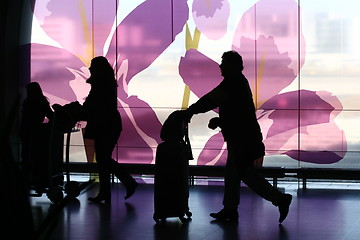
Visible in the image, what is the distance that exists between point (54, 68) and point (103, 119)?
3.04 m

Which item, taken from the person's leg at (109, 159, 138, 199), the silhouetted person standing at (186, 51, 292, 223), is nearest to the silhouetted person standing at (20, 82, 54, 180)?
the person's leg at (109, 159, 138, 199)

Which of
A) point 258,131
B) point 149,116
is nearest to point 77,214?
point 258,131

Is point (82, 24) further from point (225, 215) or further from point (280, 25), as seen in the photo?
point (225, 215)

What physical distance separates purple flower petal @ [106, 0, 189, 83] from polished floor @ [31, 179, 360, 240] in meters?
2.13

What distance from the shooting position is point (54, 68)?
11328 millimetres

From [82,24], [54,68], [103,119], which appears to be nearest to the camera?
[103,119]

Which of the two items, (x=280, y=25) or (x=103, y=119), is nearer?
(x=103, y=119)

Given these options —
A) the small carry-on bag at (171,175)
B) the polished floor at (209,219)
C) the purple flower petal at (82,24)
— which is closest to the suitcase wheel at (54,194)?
the polished floor at (209,219)

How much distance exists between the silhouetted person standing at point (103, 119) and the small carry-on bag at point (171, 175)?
1521 millimetres

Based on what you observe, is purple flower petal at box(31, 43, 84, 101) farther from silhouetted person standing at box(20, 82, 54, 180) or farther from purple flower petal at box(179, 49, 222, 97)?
silhouetted person standing at box(20, 82, 54, 180)

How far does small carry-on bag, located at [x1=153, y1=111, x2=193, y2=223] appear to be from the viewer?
→ 7105 mm

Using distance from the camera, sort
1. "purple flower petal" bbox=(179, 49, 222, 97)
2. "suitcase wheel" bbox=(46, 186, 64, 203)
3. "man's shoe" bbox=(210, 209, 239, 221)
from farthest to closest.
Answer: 1. "purple flower petal" bbox=(179, 49, 222, 97)
2. "suitcase wheel" bbox=(46, 186, 64, 203)
3. "man's shoe" bbox=(210, 209, 239, 221)

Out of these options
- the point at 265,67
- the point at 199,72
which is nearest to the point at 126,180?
the point at 199,72

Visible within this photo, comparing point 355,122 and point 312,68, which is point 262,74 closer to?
point 312,68
